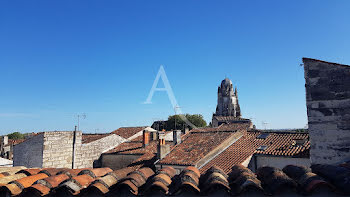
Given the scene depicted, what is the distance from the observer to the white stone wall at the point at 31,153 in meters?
17.8

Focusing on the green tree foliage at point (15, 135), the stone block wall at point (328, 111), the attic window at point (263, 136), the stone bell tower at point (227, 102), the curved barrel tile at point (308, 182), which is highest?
the stone bell tower at point (227, 102)

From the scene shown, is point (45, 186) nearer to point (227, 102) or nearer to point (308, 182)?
point (308, 182)

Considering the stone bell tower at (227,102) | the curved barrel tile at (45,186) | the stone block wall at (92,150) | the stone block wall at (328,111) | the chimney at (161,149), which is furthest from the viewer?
the stone bell tower at (227,102)

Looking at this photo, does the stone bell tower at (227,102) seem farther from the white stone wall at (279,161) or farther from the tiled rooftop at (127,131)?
the white stone wall at (279,161)

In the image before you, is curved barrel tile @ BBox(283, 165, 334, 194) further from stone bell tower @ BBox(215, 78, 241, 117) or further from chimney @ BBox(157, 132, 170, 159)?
stone bell tower @ BBox(215, 78, 241, 117)

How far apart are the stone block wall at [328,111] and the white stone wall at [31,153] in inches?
735

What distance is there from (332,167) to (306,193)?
901 millimetres

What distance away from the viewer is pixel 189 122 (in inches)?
3103

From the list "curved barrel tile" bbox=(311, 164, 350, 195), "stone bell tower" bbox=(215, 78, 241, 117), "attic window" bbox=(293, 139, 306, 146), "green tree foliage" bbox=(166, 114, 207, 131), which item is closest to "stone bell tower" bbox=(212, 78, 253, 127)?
"stone bell tower" bbox=(215, 78, 241, 117)

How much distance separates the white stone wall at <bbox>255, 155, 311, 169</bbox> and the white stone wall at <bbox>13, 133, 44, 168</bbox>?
1656cm

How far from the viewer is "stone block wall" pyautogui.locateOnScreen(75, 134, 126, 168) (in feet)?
66.9

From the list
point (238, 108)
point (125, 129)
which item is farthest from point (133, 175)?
point (238, 108)

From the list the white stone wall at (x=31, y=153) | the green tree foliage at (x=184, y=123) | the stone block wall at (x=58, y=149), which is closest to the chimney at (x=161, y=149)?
the stone block wall at (x=58, y=149)

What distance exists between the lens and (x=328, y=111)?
5891 mm
